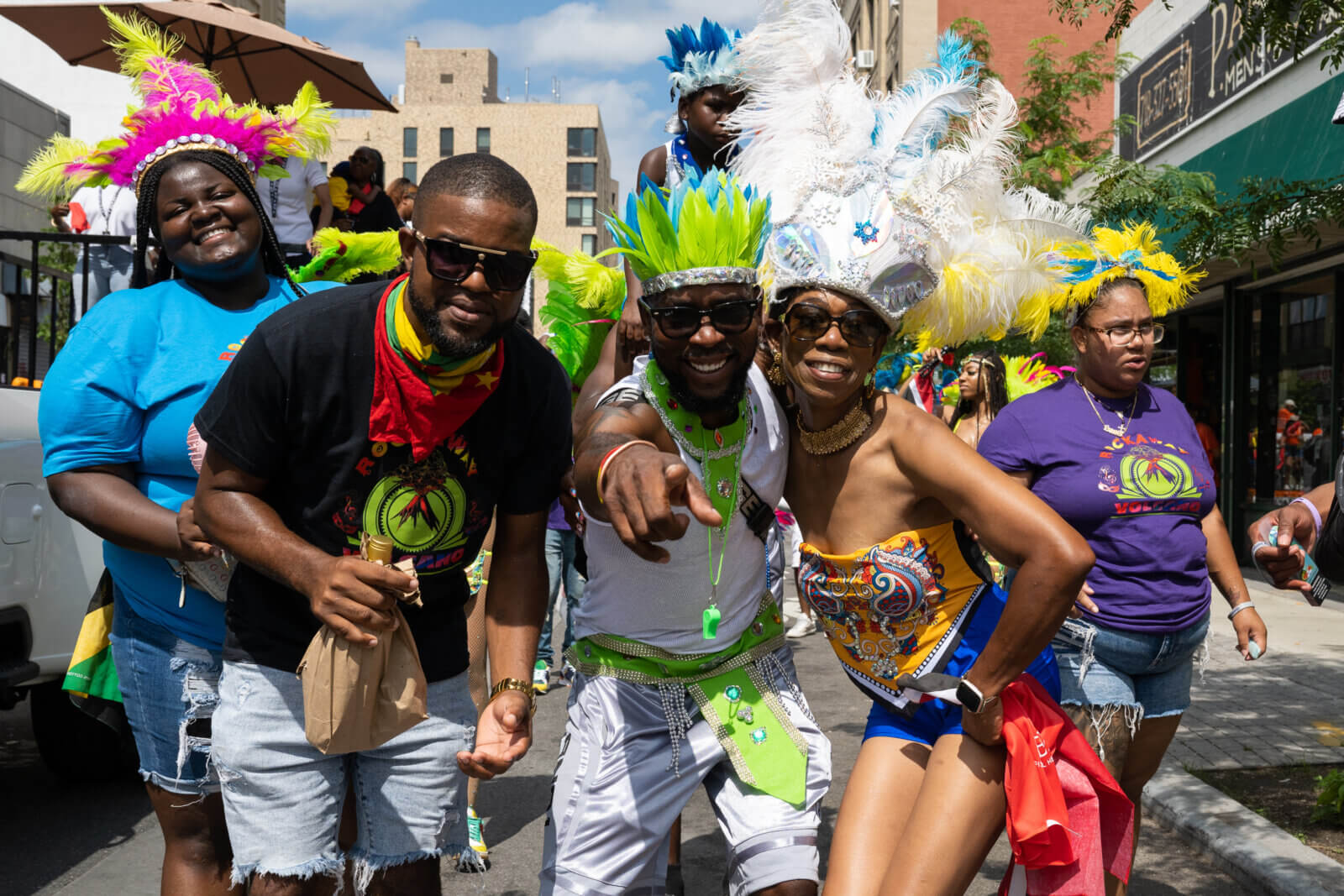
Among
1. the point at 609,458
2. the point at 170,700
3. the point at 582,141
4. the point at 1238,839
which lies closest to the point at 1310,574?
the point at 609,458

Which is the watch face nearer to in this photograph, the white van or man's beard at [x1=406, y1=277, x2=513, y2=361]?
man's beard at [x1=406, y1=277, x2=513, y2=361]

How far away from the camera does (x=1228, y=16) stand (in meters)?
12.8

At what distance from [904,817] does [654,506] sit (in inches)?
48.5

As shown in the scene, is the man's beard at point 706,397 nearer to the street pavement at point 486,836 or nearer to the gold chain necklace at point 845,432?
the gold chain necklace at point 845,432

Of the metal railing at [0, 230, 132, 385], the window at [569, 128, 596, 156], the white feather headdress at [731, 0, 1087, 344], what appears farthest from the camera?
the window at [569, 128, 596, 156]

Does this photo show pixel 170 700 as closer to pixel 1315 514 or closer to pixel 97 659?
pixel 97 659

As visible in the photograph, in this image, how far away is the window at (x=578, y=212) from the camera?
301 ft

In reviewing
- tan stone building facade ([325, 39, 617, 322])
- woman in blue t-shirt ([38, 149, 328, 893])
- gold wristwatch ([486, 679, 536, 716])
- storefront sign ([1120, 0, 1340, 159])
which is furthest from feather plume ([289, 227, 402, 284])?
tan stone building facade ([325, 39, 617, 322])

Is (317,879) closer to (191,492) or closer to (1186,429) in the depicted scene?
(191,492)

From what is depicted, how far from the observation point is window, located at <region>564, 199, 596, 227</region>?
9162 cm

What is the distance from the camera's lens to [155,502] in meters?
2.98

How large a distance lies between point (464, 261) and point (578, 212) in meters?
91.4

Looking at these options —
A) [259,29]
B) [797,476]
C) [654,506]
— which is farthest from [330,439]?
[259,29]

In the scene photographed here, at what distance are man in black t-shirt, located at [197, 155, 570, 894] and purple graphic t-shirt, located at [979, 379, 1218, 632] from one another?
73.2 inches
